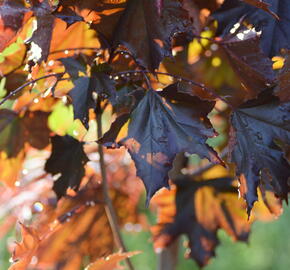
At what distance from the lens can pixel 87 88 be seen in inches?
30.0

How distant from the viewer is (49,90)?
0.80 meters

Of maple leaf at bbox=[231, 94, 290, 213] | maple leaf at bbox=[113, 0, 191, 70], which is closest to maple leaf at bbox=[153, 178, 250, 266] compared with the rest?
maple leaf at bbox=[231, 94, 290, 213]

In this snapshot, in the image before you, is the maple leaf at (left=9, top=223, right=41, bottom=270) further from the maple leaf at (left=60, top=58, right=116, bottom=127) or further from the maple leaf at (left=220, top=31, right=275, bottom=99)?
the maple leaf at (left=220, top=31, right=275, bottom=99)

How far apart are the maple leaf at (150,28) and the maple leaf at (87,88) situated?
0.19 ft

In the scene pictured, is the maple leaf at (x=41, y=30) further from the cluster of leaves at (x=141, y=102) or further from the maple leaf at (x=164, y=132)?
the maple leaf at (x=164, y=132)

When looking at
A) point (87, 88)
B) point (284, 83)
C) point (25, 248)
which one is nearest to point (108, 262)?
point (25, 248)

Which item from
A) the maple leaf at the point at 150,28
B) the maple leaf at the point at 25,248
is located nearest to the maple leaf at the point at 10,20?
the maple leaf at the point at 150,28

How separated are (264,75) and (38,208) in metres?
0.63

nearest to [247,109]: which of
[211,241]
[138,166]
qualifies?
[138,166]

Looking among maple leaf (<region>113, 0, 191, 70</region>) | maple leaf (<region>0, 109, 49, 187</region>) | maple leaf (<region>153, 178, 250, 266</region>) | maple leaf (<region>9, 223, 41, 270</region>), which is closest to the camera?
maple leaf (<region>113, 0, 191, 70</region>)

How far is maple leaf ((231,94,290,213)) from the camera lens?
74cm

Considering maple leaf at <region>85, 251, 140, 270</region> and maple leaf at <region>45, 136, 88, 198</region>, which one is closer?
maple leaf at <region>85, 251, 140, 270</region>

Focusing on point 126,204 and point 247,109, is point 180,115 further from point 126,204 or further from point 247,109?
point 126,204

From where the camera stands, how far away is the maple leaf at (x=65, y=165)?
91 cm
